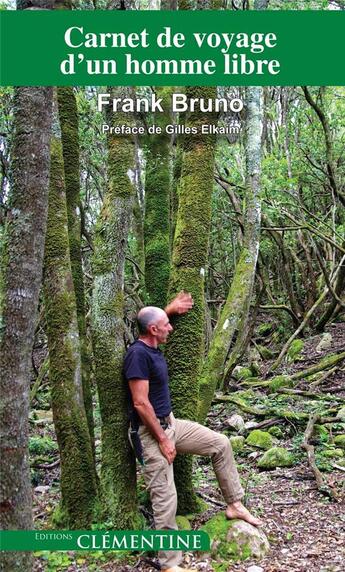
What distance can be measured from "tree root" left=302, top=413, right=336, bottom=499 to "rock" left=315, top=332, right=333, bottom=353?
4.71 meters

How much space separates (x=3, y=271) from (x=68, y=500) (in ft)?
8.96

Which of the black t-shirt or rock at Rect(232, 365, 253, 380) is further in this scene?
rock at Rect(232, 365, 253, 380)

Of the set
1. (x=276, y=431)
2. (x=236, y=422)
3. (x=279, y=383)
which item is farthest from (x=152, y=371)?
(x=279, y=383)

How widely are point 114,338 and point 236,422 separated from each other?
4.41 metres

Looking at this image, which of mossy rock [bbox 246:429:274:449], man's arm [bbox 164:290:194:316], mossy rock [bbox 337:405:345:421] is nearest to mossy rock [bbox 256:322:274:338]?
mossy rock [bbox 337:405:345:421]

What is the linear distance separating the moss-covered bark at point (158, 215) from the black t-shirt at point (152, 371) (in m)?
1.30

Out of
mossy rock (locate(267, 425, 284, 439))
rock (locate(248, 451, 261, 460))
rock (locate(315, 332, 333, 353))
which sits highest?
rock (locate(315, 332, 333, 353))

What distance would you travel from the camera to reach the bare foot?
16.2 feet

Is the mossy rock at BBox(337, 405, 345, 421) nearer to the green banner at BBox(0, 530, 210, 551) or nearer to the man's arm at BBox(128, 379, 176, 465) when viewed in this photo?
the green banner at BBox(0, 530, 210, 551)

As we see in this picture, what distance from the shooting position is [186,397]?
5223 millimetres

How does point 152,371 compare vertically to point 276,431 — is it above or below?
above

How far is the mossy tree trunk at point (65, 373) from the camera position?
5047mm

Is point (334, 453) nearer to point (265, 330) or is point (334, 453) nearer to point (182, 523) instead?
point (182, 523)

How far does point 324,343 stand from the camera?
511 inches
